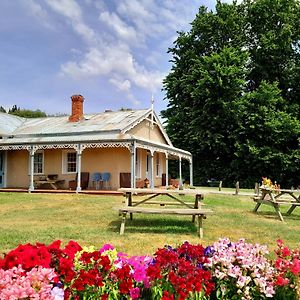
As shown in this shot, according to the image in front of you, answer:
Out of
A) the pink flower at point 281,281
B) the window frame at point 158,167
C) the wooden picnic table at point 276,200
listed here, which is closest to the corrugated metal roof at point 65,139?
the window frame at point 158,167

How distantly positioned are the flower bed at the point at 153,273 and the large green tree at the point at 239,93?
26490 millimetres

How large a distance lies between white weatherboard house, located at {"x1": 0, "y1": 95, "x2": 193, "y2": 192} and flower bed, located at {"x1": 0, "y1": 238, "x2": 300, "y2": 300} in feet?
47.7

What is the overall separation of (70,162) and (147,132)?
5.95m

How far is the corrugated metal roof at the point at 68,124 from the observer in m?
21.8

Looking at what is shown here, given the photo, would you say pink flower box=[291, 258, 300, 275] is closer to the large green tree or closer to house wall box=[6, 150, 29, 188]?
house wall box=[6, 150, 29, 188]

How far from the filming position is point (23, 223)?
9.52 meters

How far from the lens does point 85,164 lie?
2138 centimetres

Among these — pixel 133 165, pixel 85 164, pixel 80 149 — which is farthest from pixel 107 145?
pixel 85 164

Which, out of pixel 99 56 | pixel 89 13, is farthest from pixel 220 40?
pixel 89 13

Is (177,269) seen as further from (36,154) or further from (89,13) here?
(36,154)

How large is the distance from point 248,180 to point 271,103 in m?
6.70

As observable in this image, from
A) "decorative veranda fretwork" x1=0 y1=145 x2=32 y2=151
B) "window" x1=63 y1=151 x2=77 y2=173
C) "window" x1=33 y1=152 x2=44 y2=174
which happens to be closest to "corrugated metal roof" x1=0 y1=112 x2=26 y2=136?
"decorative veranda fretwork" x1=0 y1=145 x2=32 y2=151

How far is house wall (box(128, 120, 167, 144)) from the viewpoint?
23469mm

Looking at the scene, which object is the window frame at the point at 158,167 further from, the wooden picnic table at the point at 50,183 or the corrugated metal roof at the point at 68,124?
the wooden picnic table at the point at 50,183
